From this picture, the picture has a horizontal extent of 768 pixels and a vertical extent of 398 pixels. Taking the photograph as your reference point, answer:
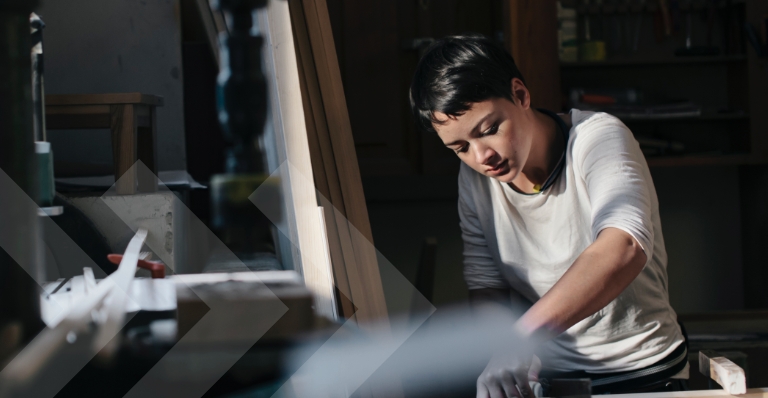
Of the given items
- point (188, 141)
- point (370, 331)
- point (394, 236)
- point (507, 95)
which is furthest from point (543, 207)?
point (394, 236)

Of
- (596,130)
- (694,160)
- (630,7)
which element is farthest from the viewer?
(630,7)

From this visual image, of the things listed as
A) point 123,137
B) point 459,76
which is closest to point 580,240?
point 459,76

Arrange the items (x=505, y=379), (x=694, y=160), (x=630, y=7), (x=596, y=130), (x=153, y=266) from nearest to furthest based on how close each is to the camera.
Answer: (x=153, y=266) → (x=505, y=379) → (x=596, y=130) → (x=694, y=160) → (x=630, y=7)

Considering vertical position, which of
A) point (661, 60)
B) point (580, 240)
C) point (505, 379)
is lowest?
point (505, 379)

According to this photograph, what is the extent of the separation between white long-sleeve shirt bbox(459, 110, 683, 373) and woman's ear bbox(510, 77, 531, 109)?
0.11 meters

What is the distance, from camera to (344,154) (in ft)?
4.05

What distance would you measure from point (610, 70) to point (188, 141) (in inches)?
70.3

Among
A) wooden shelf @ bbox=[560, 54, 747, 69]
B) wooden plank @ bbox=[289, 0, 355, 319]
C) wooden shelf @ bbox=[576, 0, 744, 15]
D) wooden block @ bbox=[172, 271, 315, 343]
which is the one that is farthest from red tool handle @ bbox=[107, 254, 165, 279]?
wooden shelf @ bbox=[576, 0, 744, 15]

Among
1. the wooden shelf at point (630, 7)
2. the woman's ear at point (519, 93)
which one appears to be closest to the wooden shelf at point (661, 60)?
the wooden shelf at point (630, 7)

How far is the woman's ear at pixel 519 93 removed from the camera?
1068 mm

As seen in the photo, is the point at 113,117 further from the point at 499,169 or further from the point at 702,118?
the point at 702,118

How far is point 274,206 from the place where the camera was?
558 millimetres

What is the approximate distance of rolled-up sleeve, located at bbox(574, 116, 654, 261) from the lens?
878 millimetres

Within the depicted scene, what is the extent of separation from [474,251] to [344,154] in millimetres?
348
